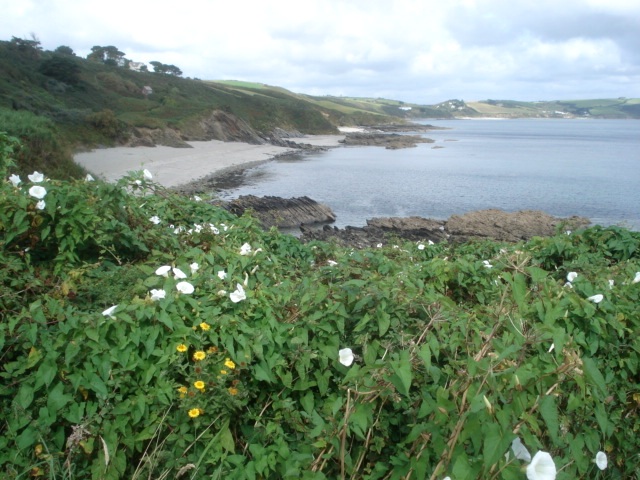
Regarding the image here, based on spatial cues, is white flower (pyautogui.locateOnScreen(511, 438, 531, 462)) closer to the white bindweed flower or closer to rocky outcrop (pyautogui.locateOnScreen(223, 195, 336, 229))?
the white bindweed flower

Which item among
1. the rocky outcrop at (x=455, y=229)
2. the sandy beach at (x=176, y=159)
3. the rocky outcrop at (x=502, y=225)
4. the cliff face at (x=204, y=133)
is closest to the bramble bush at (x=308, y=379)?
the rocky outcrop at (x=455, y=229)

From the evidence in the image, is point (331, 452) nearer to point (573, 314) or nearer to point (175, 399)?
point (175, 399)

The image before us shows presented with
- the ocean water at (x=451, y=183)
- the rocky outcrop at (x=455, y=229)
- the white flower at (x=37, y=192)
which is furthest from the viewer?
the ocean water at (x=451, y=183)

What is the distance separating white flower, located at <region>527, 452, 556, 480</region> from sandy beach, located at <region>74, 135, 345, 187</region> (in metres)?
20.9

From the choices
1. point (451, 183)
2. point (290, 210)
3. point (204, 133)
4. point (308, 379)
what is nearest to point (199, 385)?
point (308, 379)

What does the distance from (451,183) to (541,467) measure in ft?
119

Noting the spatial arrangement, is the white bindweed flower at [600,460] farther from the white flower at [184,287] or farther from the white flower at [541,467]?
the white flower at [184,287]

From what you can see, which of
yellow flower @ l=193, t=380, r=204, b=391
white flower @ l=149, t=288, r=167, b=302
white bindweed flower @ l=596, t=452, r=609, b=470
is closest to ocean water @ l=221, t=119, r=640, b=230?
white flower @ l=149, t=288, r=167, b=302

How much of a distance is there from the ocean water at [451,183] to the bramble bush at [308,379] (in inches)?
769

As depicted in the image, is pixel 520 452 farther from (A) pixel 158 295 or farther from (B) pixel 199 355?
(A) pixel 158 295

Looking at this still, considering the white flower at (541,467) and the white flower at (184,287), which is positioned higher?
the white flower at (184,287)

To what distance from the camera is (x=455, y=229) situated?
20.2 m

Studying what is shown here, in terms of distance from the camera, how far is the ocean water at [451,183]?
27484 mm

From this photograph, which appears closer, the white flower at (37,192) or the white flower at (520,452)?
the white flower at (520,452)
